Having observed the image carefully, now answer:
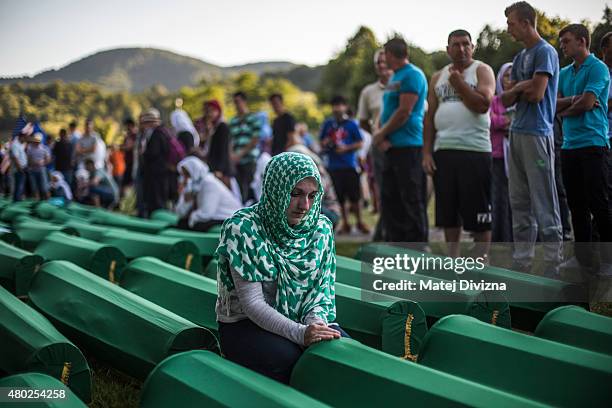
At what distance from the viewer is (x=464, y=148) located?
5.28m

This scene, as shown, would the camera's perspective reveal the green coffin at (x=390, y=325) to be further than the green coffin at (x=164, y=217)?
No

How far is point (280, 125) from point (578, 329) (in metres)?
6.19

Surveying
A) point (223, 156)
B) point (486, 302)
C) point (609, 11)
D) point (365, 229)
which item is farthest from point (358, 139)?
point (486, 302)

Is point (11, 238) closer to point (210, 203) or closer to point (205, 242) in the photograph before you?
point (205, 242)

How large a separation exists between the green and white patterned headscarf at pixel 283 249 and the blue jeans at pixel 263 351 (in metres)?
0.14

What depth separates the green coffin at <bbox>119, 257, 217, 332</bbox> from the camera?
3.81 metres

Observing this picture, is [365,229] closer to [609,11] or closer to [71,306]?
[609,11]

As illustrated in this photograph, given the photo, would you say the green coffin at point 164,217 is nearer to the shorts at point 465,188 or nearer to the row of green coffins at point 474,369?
the shorts at point 465,188

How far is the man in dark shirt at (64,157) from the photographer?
12.9 metres

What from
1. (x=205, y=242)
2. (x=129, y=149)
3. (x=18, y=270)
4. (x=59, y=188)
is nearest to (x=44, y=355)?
(x=18, y=270)

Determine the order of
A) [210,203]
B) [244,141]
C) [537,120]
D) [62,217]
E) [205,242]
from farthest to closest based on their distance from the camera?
1. [244,141]
2. [62,217]
3. [210,203]
4. [205,242]
5. [537,120]

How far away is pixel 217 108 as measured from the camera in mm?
8695

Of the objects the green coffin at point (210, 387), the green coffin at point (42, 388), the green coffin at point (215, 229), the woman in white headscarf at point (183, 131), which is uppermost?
the woman in white headscarf at point (183, 131)

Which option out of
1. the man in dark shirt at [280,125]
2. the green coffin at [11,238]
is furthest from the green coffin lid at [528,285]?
the man in dark shirt at [280,125]
